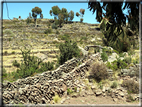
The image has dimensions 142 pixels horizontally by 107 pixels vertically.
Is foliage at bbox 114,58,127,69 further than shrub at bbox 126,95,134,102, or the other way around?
foliage at bbox 114,58,127,69

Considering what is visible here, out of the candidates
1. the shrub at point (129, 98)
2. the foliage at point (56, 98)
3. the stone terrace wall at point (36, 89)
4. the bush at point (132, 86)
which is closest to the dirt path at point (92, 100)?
the shrub at point (129, 98)

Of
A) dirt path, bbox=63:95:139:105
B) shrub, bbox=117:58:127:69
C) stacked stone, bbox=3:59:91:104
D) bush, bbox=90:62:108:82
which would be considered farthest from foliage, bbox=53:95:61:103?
shrub, bbox=117:58:127:69

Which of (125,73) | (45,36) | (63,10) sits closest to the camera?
(125,73)

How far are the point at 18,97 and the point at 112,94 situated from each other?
4665mm

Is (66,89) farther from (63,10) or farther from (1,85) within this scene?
(63,10)

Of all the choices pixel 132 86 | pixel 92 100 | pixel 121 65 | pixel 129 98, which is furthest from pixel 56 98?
pixel 121 65

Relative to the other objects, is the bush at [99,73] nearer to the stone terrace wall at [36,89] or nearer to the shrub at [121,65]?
the stone terrace wall at [36,89]

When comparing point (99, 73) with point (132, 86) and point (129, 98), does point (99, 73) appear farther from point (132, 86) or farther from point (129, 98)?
point (129, 98)

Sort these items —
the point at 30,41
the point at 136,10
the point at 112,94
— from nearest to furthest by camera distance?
the point at 136,10 → the point at 112,94 → the point at 30,41

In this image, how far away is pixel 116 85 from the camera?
765cm

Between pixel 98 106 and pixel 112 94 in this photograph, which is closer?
pixel 98 106

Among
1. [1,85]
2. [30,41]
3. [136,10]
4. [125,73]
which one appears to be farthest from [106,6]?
[30,41]

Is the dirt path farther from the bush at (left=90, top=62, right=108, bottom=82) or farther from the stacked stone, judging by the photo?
the bush at (left=90, top=62, right=108, bottom=82)

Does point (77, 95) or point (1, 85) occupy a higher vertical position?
point (1, 85)
